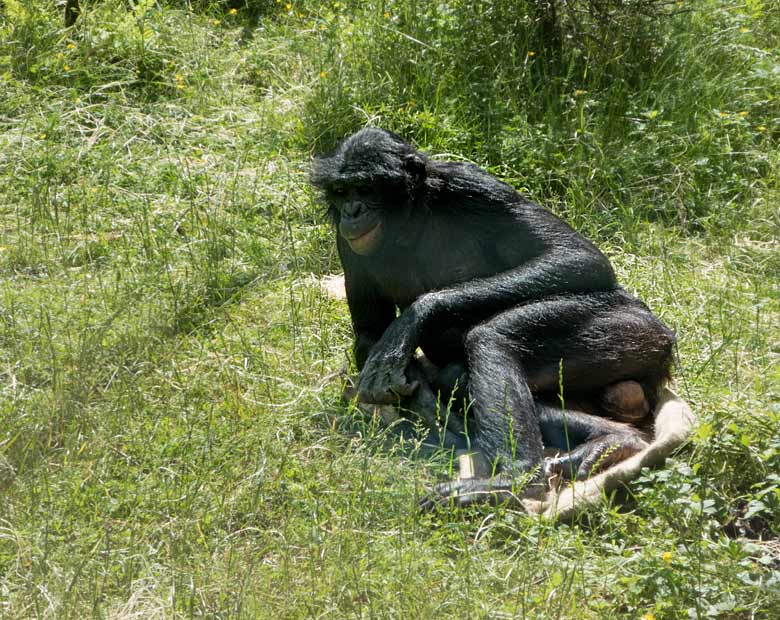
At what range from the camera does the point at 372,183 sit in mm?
5145

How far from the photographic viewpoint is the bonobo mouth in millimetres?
5199

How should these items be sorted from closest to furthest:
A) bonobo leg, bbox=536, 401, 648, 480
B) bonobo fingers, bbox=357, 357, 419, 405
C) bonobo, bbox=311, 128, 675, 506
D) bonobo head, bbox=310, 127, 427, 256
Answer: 1. bonobo leg, bbox=536, 401, 648, 480
2. bonobo, bbox=311, 128, 675, 506
3. bonobo fingers, bbox=357, 357, 419, 405
4. bonobo head, bbox=310, 127, 427, 256

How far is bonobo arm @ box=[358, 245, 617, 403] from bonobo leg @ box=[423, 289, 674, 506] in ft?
0.25

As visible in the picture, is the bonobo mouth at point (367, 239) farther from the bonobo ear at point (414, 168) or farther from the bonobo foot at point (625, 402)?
the bonobo foot at point (625, 402)

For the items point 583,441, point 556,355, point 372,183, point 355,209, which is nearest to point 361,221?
point 355,209

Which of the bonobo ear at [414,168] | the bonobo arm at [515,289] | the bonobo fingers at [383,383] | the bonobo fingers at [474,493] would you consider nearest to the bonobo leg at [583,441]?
the bonobo fingers at [474,493]

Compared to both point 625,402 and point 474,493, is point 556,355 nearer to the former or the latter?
point 625,402

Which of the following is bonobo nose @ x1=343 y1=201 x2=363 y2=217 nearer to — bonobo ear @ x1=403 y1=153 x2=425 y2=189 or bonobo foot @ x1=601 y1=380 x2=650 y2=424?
bonobo ear @ x1=403 y1=153 x2=425 y2=189

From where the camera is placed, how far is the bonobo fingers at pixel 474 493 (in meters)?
4.28

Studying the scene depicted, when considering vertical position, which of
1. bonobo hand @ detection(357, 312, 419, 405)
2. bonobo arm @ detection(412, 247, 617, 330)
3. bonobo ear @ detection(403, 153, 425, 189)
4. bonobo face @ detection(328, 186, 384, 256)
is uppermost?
bonobo ear @ detection(403, 153, 425, 189)

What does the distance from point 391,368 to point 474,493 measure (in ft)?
2.88

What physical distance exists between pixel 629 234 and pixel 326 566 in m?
3.70

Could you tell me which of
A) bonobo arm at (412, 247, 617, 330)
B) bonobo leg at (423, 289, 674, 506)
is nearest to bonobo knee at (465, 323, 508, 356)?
bonobo leg at (423, 289, 674, 506)

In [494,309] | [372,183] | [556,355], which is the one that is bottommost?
[556,355]
